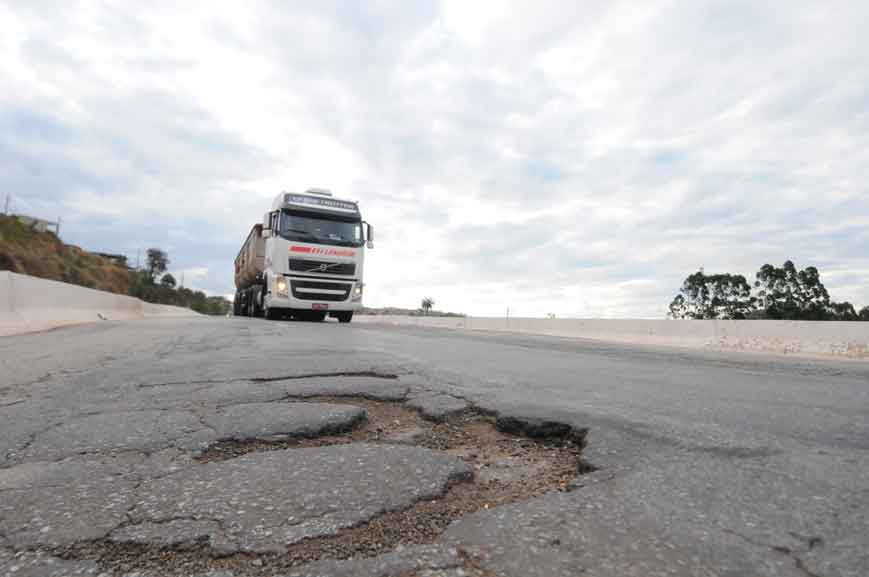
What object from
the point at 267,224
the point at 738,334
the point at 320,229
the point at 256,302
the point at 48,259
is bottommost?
the point at 738,334

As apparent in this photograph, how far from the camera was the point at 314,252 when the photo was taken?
1528cm

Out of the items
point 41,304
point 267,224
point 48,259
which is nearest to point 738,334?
point 267,224

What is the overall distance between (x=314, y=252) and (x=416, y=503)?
14.0 metres

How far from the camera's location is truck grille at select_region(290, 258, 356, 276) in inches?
599

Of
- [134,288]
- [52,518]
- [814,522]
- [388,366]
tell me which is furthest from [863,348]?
[134,288]

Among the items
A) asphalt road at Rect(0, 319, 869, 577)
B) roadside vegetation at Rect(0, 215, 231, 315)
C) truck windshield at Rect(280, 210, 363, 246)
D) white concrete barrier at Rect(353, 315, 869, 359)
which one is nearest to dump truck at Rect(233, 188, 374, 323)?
truck windshield at Rect(280, 210, 363, 246)

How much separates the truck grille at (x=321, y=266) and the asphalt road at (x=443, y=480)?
37.1 ft

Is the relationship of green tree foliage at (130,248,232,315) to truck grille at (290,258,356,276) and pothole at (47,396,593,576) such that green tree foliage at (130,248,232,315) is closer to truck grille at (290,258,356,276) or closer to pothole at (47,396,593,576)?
truck grille at (290,258,356,276)

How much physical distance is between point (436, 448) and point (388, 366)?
2.54 meters

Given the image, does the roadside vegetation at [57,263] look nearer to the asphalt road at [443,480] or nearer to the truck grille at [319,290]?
the truck grille at [319,290]

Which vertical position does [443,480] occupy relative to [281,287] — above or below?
below

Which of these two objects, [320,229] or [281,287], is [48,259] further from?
[320,229]

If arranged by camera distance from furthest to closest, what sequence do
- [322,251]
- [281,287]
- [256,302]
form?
[256,302], [322,251], [281,287]

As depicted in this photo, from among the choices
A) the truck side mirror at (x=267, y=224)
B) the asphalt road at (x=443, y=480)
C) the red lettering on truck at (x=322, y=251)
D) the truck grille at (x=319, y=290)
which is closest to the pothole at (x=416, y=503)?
the asphalt road at (x=443, y=480)
